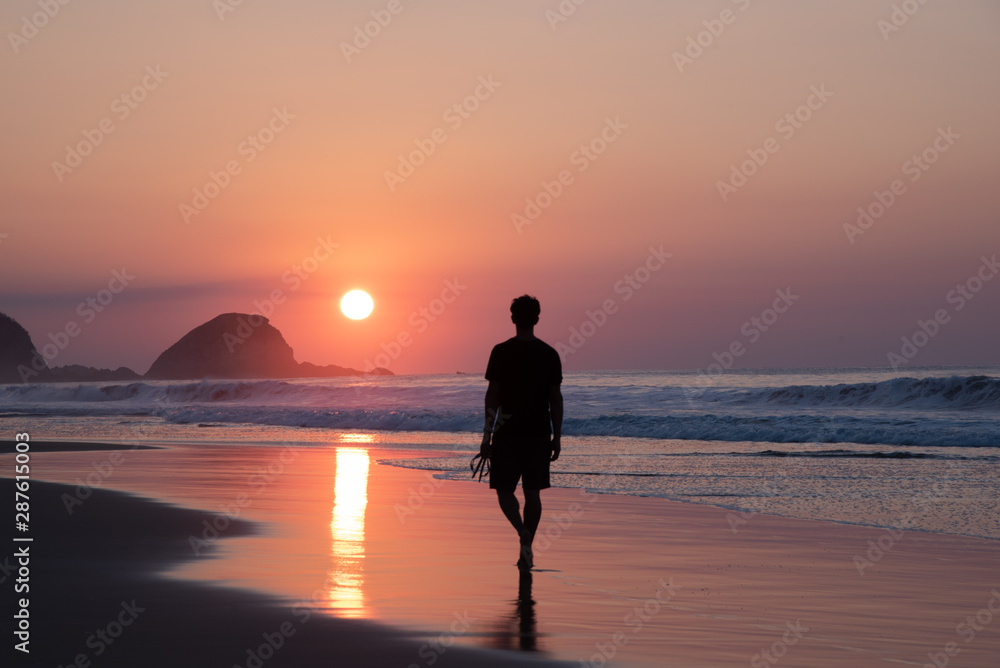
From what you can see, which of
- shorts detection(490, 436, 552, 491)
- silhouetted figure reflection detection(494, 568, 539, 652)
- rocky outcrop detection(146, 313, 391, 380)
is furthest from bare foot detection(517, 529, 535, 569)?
rocky outcrop detection(146, 313, 391, 380)

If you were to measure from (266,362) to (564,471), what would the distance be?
384ft

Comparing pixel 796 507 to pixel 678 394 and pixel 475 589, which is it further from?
Result: pixel 678 394

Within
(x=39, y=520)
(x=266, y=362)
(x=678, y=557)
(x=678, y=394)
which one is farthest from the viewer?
(x=266, y=362)

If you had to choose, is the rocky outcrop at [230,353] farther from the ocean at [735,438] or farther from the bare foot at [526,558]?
the bare foot at [526,558]

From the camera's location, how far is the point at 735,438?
2691cm

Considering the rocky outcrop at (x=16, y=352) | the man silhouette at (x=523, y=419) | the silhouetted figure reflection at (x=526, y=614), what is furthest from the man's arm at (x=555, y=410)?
the rocky outcrop at (x=16, y=352)

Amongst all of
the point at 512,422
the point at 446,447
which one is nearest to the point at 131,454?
the point at 446,447

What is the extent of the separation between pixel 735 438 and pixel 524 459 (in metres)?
20.8

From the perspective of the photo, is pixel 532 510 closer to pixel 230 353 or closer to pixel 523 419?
pixel 523 419

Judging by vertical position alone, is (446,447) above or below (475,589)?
above

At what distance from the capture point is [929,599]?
6535 mm

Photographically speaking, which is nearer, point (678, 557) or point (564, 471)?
point (678, 557)

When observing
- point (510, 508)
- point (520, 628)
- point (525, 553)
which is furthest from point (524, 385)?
point (520, 628)

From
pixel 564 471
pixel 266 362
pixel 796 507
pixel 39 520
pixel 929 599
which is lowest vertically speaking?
pixel 929 599
